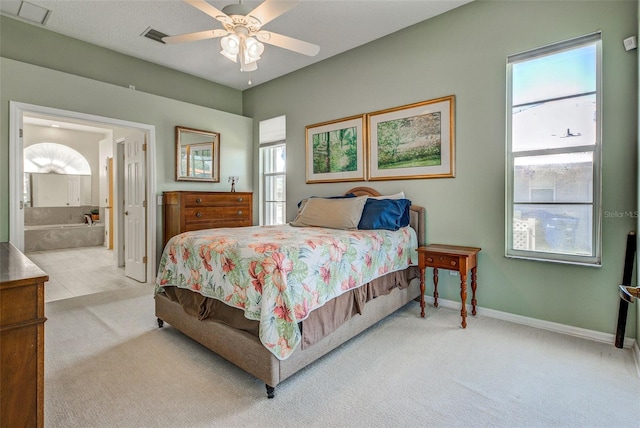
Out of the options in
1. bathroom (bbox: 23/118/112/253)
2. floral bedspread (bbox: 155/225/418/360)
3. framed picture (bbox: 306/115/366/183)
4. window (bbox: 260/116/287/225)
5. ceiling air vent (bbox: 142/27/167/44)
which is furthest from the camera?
bathroom (bbox: 23/118/112/253)

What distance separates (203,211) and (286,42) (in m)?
2.53

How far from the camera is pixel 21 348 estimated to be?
3.35 feet

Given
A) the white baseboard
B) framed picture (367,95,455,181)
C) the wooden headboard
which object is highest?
framed picture (367,95,455,181)

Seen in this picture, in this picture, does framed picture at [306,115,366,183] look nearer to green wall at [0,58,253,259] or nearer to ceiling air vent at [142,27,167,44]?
green wall at [0,58,253,259]

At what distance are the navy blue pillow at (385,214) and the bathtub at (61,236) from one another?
23.7 ft

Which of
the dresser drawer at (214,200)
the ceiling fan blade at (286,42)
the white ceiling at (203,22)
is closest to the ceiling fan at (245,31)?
the ceiling fan blade at (286,42)

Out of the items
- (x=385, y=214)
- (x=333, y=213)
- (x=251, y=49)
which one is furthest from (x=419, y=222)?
(x=251, y=49)

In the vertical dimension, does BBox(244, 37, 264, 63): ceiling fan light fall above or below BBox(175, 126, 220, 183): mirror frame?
above

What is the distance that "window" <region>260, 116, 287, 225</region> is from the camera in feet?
16.4

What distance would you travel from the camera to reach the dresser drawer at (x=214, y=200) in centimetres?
410

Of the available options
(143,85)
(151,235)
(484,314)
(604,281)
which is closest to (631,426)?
(604,281)

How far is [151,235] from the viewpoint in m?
4.24

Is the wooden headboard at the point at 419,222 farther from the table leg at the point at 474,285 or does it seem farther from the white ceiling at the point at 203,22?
the white ceiling at the point at 203,22

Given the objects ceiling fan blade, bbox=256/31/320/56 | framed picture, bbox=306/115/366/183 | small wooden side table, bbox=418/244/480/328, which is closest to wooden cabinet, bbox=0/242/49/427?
ceiling fan blade, bbox=256/31/320/56
